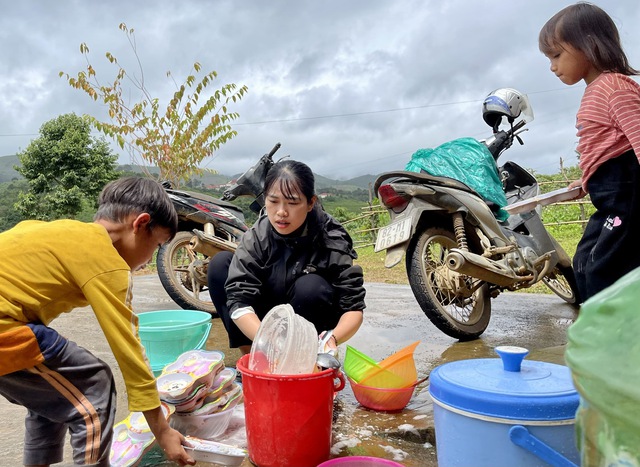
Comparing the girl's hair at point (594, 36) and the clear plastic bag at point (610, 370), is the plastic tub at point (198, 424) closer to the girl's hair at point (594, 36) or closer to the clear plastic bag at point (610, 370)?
the clear plastic bag at point (610, 370)

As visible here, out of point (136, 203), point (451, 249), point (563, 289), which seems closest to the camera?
point (136, 203)

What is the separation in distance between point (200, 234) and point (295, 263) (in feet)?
5.36

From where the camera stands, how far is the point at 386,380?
1.93 metres

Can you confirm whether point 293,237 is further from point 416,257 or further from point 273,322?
point 416,257

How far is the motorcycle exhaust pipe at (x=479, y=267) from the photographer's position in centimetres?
257

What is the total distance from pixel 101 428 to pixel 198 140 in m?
8.51

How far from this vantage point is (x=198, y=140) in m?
9.45

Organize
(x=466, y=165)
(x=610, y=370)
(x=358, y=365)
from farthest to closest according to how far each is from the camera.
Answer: (x=466, y=165), (x=358, y=365), (x=610, y=370)

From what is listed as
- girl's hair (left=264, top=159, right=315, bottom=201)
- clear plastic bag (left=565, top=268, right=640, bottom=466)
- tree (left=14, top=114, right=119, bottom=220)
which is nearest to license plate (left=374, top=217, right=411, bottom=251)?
girl's hair (left=264, top=159, right=315, bottom=201)

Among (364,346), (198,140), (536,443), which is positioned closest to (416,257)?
(364,346)

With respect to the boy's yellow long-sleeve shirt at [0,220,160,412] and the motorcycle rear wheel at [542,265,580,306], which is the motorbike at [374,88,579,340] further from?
the boy's yellow long-sleeve shirt at [0,220,160,412]

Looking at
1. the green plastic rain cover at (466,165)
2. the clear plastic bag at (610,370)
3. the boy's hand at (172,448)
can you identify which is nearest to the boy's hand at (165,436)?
the boy's hand at (172,448)

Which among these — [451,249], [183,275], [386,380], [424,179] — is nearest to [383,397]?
[386,380]

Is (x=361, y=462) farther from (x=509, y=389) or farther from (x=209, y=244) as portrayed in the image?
(x=209, y=244)
